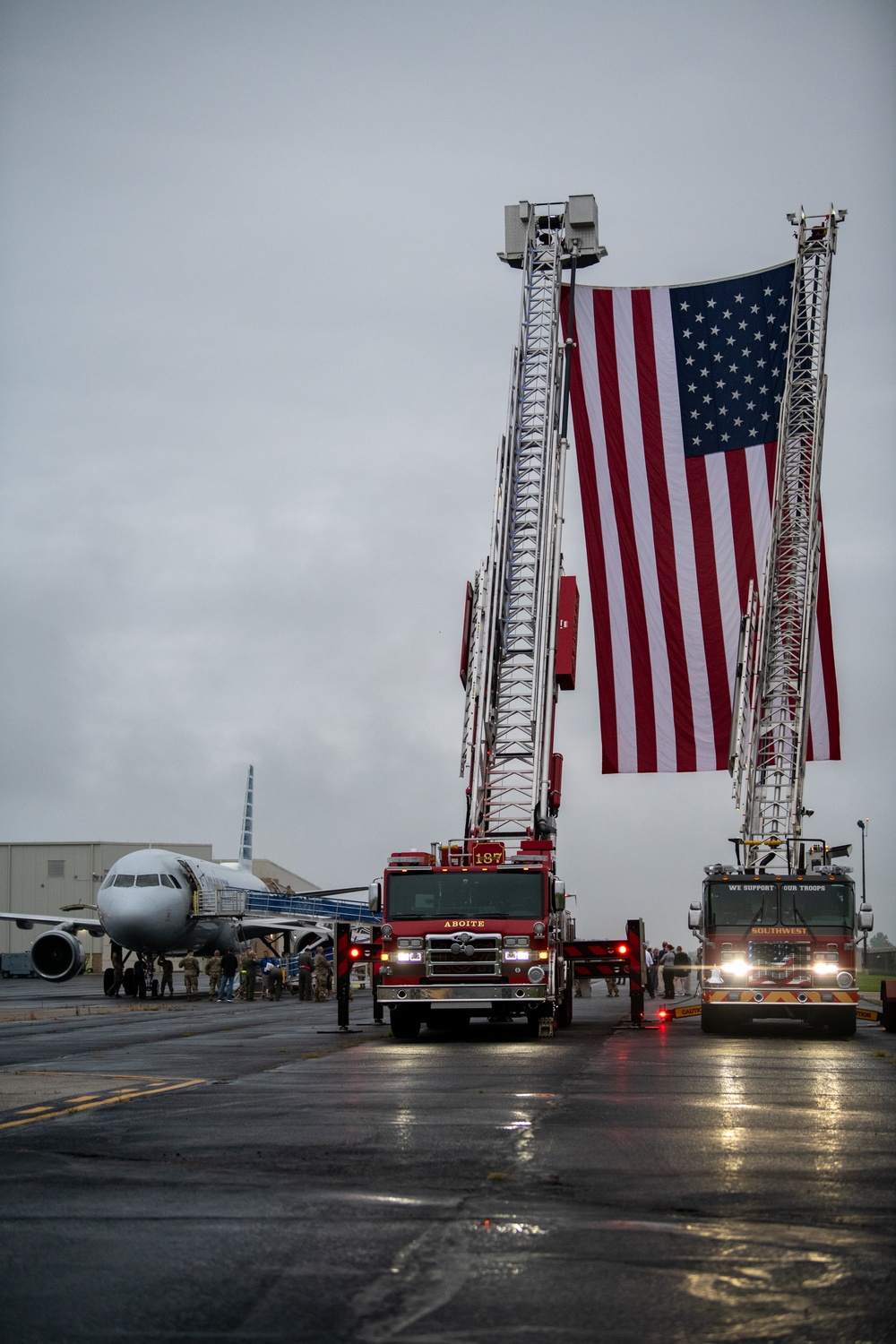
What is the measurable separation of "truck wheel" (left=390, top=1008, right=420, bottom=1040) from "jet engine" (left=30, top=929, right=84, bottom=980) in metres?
22.2

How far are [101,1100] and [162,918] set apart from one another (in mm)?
25938

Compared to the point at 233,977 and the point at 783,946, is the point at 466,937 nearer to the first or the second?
the point at 783,946

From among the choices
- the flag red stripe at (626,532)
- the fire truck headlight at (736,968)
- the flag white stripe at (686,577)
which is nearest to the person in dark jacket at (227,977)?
the flag red stripe at (626,532)

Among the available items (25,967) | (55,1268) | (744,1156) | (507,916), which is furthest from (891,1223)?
(25,967)

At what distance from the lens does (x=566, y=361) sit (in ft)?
116

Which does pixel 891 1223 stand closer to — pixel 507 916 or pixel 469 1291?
pixel 469 1291

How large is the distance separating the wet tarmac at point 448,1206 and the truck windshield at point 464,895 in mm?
5283

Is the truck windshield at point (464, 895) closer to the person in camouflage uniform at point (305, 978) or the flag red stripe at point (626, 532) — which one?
the flag red stripe at point (626, 532)

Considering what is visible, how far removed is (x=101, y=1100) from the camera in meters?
12.5

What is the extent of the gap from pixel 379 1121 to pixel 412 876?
33.1 feet

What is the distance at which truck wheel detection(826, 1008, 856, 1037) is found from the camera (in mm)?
21906

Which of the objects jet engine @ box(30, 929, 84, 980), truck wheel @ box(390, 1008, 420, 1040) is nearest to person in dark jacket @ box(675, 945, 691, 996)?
jet engine @ box(30, 929, 84, 980)

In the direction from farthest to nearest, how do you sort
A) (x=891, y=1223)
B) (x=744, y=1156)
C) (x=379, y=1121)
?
Answer: (x=379, y=1121)
(x=744, y=1156)
(x=891, y=1223)

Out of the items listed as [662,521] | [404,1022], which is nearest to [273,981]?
[662,521]
